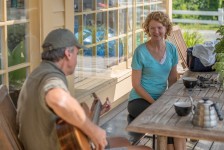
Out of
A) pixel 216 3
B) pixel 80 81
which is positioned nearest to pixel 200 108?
pixel 80 81

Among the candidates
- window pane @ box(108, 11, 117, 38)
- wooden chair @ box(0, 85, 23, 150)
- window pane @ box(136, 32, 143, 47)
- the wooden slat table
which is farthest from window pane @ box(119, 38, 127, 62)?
wooden chair @ box(0, 85, 23, 150)

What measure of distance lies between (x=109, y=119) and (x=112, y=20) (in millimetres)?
1184

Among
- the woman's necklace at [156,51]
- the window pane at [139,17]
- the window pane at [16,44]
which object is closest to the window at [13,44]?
the window pane at [16,44]

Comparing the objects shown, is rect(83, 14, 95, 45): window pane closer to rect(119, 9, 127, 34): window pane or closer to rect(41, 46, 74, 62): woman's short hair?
rect(119, 9, 127, 34): window pane

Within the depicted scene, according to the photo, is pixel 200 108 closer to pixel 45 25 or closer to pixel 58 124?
pixel 58 124

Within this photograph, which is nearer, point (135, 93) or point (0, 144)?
point (0, 144)

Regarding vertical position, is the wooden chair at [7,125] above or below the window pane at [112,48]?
below

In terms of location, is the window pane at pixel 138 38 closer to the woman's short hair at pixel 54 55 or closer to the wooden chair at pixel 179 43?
the wooden chair at pixel 179 43

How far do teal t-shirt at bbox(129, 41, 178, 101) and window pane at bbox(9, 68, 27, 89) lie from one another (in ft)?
2.90

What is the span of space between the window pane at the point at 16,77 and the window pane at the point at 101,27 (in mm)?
1550

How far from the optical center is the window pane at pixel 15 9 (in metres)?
3.73

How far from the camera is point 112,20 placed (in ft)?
19.0

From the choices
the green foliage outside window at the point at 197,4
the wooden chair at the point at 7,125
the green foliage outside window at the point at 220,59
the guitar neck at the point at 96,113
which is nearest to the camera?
the wooden chair at the point at 7,125

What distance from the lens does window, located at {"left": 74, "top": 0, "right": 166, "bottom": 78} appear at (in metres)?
5.02
